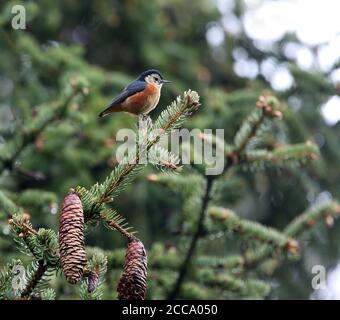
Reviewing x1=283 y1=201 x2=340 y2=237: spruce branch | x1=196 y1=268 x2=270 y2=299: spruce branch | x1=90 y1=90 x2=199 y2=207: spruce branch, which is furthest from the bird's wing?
x1=283 y1=201 x2=340 y2=237: spruce branch

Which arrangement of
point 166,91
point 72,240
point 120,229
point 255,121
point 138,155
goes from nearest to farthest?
point 72,240 → point 120,229 → point 138,155 → point 255,121 → point 166,91

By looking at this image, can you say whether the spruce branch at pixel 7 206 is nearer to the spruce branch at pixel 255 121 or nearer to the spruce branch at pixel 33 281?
the spruce branch at pixel 33 281

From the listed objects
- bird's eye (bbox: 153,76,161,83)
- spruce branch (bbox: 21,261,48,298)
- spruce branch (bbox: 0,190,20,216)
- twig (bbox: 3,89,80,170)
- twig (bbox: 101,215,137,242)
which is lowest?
spruce branch (bbox: 21,261,48,298)

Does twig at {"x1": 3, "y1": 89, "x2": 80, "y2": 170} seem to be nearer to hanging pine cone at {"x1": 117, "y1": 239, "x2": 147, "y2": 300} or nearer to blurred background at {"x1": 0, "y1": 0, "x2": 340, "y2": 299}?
blurred background at {"x1": 0, "y1": 0, "x2": 340, "y2": 299}

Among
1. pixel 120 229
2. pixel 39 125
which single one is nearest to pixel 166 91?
pixel 39 125

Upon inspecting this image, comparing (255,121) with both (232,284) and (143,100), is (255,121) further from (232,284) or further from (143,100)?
(232,284)

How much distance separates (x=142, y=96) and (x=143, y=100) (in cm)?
2

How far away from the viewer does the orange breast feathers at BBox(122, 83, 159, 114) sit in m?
2.21

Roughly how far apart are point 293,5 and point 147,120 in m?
3.51

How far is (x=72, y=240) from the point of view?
1528mm

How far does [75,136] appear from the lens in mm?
3748

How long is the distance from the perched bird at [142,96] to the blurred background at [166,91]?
724mm

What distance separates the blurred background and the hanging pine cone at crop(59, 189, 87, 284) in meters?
1.38
